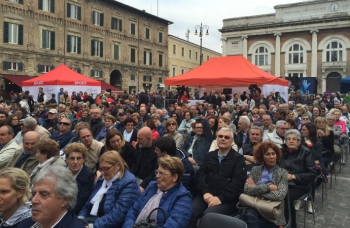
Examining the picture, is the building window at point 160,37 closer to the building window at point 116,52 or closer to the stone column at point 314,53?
the building window at point 116,52

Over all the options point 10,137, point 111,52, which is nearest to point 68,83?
point 10,137

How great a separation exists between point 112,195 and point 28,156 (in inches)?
82.6

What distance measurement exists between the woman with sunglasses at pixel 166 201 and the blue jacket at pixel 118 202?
15 cm

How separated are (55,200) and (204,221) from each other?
136cm

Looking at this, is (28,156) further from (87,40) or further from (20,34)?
(87,40)

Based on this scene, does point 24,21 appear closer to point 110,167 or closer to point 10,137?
point 10,137

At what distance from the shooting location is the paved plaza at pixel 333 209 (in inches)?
205

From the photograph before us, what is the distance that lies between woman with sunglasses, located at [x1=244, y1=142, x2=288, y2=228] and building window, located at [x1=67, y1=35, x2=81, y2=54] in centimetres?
3001

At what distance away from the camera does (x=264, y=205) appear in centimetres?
392

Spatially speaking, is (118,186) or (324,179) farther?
(324,179)

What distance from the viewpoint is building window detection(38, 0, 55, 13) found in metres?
28.6

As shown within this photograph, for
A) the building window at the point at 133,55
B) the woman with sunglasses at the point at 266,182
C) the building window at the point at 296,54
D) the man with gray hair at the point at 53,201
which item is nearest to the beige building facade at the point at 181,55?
the building window at the point at 133,55

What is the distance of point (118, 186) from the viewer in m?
3.89

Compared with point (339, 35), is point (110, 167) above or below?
below
